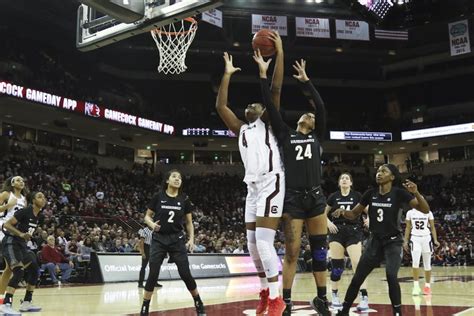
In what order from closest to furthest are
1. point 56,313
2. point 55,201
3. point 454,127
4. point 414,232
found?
point 56,313
point 414,232
point 55,201
point 454,127

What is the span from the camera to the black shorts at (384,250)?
5.89 m

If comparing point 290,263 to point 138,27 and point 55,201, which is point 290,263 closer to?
point 138,27

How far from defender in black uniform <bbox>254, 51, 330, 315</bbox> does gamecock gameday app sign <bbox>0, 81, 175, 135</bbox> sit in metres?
18.6

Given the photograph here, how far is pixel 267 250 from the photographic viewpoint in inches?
197

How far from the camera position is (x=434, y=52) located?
3612 centimetres

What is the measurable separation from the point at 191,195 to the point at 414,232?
20.8 metres

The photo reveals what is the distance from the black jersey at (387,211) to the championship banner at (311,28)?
79.0 ft

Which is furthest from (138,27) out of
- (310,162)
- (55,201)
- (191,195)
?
(191,195)

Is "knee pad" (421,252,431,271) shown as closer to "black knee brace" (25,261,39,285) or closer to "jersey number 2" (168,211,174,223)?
"jersey number 2" (168,211,174,223)

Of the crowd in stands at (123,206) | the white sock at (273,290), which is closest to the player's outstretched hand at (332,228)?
the white sock at (273,290)

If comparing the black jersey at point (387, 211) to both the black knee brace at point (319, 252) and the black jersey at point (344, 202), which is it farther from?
the black jersey at point (344, 202)

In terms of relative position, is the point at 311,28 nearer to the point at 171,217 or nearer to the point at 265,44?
the point at 171,217

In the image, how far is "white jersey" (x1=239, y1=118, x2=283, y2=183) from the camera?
519 centimetres

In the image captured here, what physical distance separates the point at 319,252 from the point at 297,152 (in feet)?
3.42
